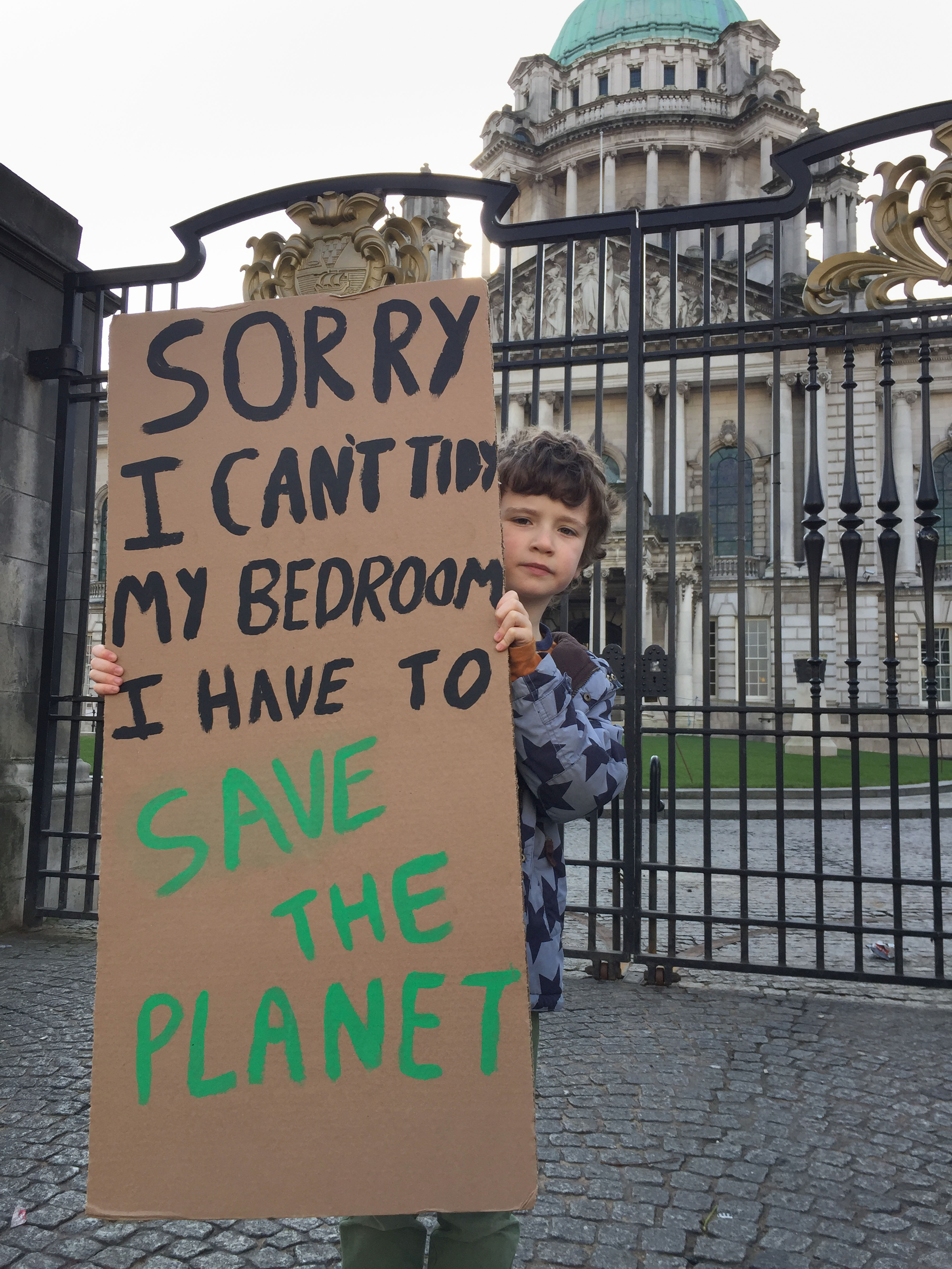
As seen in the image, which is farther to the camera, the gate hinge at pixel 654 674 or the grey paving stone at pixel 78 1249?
the gate hinge at pixel 654 674

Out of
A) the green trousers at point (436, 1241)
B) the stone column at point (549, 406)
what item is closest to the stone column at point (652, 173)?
the stone column at point (549, 406)

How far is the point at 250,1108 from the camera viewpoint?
1.39 m

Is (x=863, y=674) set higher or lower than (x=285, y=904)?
higher

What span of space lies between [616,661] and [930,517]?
1.64m

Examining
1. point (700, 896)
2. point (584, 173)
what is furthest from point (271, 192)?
point (584, 173)

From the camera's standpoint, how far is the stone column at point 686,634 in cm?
2728

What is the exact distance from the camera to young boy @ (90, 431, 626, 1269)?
151cm

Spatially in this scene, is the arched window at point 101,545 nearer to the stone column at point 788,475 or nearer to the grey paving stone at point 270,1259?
the stone column at point 788,475

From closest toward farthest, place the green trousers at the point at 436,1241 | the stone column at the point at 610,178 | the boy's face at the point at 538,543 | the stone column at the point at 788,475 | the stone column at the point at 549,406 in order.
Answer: the green trousers at the point at 436,1241 → the boy's face at the point at 538,543 → the stone column at the point at 549,406 → the stone column at the point at 788,475 → the stone column at the point at 610,178

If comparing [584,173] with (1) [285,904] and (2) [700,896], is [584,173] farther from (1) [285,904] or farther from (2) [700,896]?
(1) [285,904]

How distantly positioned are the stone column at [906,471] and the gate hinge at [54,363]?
2479cm

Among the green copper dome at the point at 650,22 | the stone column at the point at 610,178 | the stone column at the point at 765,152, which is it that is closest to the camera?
the stone column at the point at 765,152

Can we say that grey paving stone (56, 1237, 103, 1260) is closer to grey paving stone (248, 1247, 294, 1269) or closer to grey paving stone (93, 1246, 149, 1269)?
grey paving stone (93, 1246, 149, 1269)

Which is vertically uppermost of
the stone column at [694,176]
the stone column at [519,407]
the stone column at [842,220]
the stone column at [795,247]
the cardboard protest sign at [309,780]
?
the stone column at [694,176]
